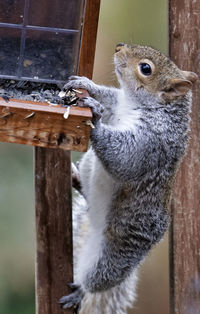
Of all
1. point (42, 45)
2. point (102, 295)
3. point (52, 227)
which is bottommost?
point (102, 295)

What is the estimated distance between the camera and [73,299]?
127 inches

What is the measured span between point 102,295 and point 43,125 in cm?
164

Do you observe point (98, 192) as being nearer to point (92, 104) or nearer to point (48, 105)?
point (92, 104)

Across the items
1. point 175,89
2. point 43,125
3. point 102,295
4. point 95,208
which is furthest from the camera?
point 102,295

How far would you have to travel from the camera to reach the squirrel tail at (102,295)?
11.5 ft

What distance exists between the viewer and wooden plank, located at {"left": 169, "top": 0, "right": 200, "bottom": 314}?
10.5ft

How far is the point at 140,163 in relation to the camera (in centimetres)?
285

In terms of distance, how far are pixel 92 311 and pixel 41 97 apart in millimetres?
1569

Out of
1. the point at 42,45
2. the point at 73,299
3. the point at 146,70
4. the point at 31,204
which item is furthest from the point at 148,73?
the point at 31,204

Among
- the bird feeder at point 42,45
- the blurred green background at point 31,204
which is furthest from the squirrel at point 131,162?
the blurred green background at point 31,204

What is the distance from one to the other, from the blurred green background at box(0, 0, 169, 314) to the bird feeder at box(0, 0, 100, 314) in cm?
177

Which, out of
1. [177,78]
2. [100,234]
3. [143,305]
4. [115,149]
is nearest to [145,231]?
[100,234]

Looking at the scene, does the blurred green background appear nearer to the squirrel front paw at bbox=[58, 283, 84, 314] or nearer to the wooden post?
the squirrel front paw at bbox=[58, 283, 84, 314]

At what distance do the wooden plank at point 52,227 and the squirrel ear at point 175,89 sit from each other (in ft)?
2.07
